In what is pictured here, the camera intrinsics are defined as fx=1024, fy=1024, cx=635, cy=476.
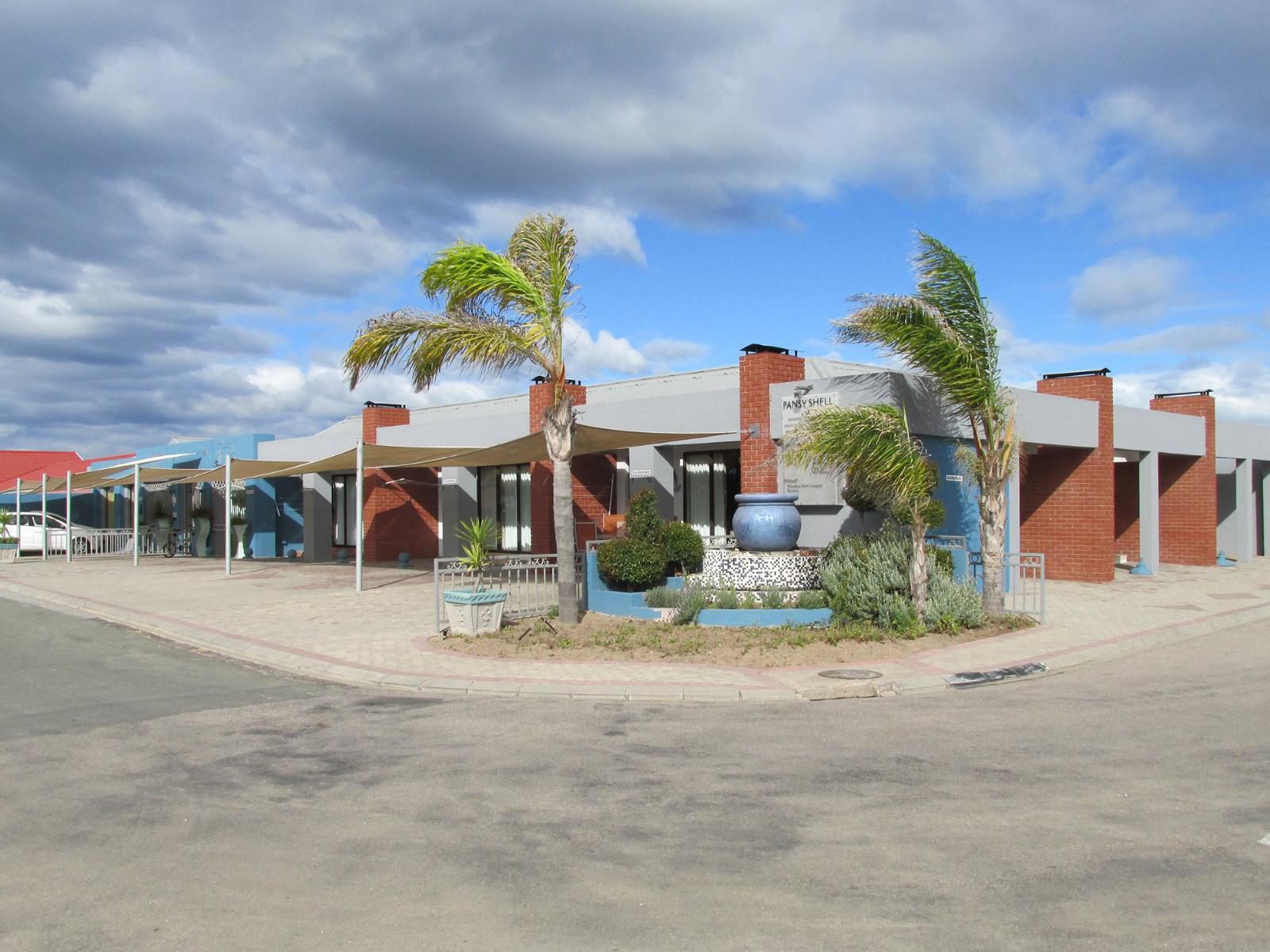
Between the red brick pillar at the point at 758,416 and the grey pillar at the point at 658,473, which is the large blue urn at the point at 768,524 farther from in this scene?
Result: the grey pillar at the point at 658,473

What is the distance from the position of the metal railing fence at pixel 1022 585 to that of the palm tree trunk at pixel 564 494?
5.52 meters

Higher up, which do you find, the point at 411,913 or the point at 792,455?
the point at 792,455

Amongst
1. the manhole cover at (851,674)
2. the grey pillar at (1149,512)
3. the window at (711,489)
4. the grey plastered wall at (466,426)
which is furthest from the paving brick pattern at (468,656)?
the window at (711,489)

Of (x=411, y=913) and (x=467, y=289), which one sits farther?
(x=467, y=289)

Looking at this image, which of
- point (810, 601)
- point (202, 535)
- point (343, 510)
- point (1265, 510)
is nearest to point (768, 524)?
point (810, 601)

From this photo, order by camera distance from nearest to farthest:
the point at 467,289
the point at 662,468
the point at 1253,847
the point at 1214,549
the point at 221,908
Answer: the point at 221,908 → the point at 1253,847 → the point at 467,289 → the point at 662,468 → the point at 1214,549

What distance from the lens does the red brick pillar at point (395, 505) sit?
26.6 metres

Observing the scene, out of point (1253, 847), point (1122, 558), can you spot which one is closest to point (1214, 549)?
point (1122, 558)

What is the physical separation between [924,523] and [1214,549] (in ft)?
47.9

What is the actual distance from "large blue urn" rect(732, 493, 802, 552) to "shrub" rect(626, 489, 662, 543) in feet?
3.94

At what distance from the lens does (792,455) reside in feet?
41.3

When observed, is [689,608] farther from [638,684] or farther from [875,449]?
[638,684]

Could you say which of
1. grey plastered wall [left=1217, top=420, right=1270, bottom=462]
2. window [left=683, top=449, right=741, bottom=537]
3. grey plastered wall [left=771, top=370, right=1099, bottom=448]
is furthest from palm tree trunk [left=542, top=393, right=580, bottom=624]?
grey plastered wall [left=1217, top=420, right=1270, bottom=462]

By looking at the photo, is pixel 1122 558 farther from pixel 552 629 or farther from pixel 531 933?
pixel 531 933
